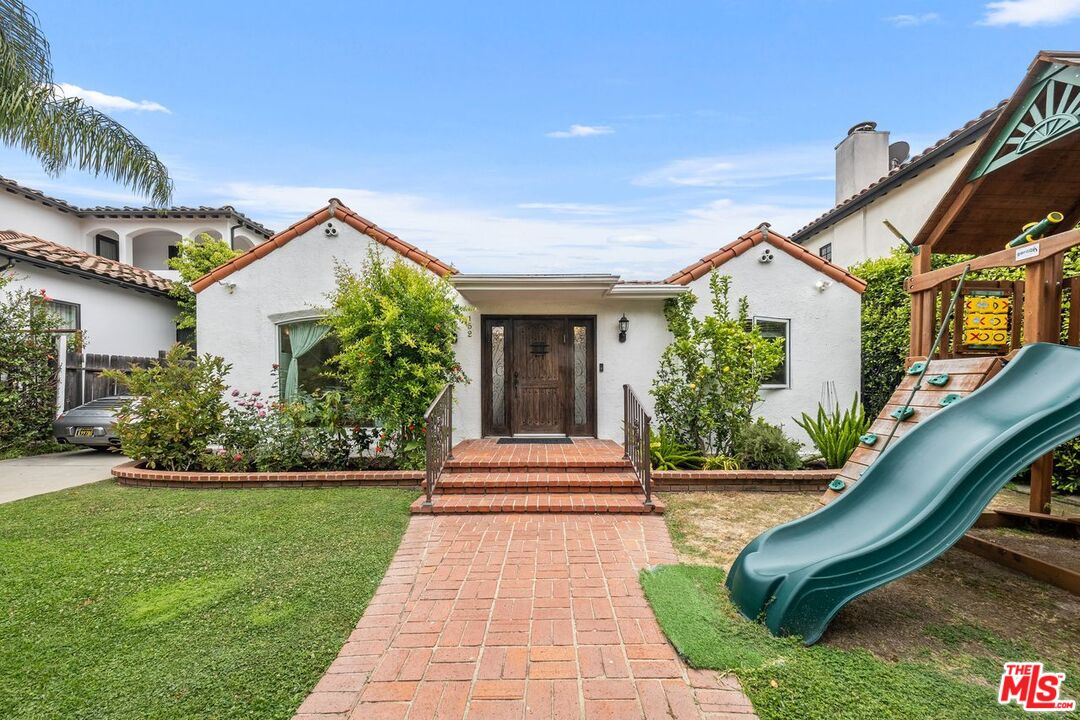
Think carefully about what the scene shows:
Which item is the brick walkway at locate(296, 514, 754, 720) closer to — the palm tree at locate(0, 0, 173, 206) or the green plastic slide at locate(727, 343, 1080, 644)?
the green plastic slide at locate(727, 343, 1080, 644)

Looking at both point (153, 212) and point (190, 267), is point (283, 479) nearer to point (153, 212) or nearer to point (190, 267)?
point (190, 267)

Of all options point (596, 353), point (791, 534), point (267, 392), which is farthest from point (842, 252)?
point (267, 392)

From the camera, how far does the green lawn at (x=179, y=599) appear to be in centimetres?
248

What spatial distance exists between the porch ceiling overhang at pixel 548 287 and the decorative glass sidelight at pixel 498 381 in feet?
2.95

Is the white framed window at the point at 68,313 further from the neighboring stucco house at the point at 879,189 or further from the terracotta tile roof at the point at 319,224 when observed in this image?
the neighboring stucco house at the point at 879,189

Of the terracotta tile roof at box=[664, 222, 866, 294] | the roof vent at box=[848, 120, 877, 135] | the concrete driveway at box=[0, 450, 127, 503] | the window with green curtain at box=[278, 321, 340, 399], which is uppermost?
the roof vent at box=[848, 120, 877, 135]

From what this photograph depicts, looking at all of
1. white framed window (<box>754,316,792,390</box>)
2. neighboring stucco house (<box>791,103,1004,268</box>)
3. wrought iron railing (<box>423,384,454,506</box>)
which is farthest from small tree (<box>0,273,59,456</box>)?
neighboring stucco house (<box>791,103,1004,268</box>)

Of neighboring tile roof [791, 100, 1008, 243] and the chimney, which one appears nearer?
neighboring tile roof [791, 100, 1008, 243]

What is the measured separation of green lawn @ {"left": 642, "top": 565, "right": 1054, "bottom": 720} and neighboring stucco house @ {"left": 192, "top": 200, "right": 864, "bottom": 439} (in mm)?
5406

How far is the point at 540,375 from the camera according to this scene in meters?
8.56

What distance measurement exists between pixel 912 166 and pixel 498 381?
933 centimetres

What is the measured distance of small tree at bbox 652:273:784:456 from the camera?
24.2 ft

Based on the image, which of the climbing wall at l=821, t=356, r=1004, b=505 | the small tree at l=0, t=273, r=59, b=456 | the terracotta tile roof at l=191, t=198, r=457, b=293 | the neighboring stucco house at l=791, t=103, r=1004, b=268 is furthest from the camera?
the neighboring stucco house at l=791, t=103, r=1004, b=268

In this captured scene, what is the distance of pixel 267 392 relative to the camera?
827cm
